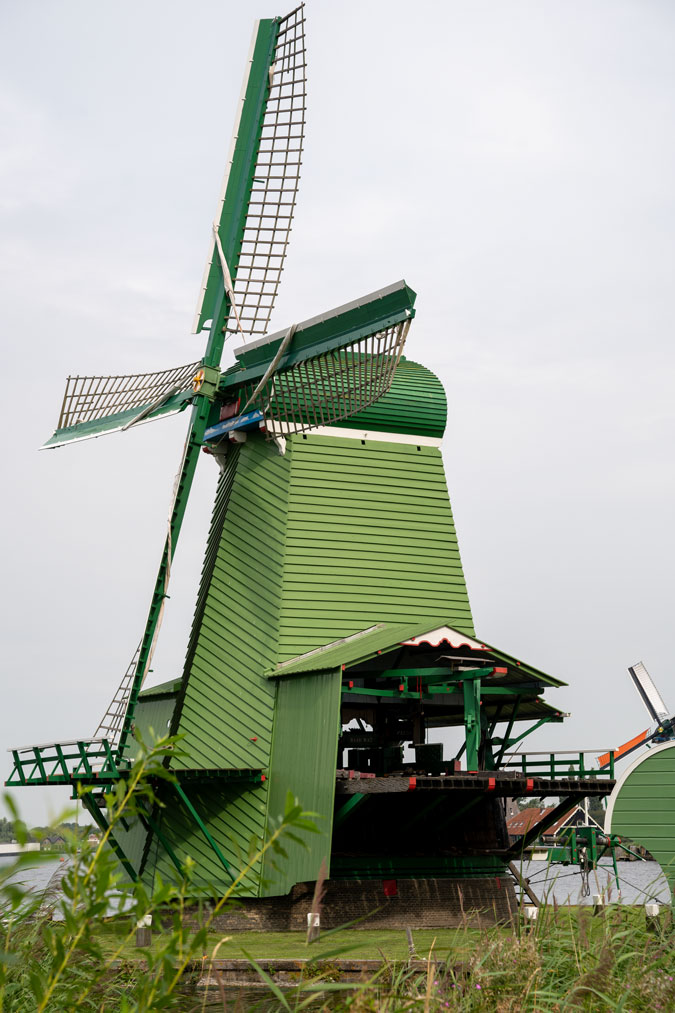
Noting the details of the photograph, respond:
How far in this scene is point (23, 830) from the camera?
7.25ft

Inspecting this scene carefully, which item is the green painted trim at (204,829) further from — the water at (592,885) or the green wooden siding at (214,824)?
the water at (592,885)

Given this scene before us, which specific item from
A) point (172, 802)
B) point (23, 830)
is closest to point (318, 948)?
point (172, 802)

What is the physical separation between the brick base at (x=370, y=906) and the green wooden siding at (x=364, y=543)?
10.7ft

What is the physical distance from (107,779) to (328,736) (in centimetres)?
314

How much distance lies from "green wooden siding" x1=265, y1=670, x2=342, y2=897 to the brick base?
0.38 metres

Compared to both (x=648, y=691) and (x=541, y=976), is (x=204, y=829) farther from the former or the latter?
(x=648, y=691)

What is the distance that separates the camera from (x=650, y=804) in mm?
13109

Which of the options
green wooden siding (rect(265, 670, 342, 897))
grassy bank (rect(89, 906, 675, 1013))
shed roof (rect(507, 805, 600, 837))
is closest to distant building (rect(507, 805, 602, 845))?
shed roof (rect(507, 805, 600, 837))

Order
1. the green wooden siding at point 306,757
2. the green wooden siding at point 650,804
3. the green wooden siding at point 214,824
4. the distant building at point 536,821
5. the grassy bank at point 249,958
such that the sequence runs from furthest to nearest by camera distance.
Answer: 1. the distant building at point 536,821
2. the green wooden siding at point 214,824
3. the green wooden siding at point 306,757
4. the green wooden siding at point 650,804
5. the grassy bank at point 249,958

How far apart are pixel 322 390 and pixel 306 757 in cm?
537

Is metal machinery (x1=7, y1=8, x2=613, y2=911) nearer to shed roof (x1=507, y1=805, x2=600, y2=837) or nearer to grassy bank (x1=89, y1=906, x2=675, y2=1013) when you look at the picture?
shed roof (x1=507, y1=805, x2=600, y2=837)

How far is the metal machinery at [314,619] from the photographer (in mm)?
13977

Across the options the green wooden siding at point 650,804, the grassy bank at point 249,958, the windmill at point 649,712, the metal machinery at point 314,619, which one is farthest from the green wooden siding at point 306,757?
the windmill at point 649,712

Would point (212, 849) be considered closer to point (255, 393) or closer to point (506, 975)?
point (255, 393)
